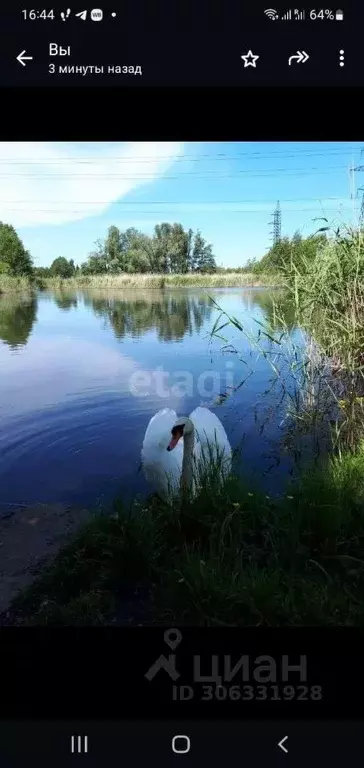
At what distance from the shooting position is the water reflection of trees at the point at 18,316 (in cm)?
100

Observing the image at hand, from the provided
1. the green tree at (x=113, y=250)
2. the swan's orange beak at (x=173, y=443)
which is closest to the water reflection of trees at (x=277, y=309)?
the swan's orange beak at (x=173, y=443)

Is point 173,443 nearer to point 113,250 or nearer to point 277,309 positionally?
point 277,309

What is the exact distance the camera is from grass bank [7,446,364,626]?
3.02ft

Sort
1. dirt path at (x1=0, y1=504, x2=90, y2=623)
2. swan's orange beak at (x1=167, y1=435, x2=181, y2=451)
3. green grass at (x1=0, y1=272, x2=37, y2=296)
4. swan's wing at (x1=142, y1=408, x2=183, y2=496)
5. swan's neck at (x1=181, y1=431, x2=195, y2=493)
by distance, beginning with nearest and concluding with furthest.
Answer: green grass at (x1=0, y1=272, x2=37, y2=296) < dirt path at (x1=0, y1=504, x2=90, y2=623) < swan's neck at (x1=181, y1=431, x2=195, y2=493) < swan's wing at (x1=142, y1=408, x2=183, y2=496) < swan's orange beak at (x1=167, y1=435, x2=181, y2=451)

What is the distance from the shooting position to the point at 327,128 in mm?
709

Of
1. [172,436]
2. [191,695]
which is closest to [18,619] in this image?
[191,695]

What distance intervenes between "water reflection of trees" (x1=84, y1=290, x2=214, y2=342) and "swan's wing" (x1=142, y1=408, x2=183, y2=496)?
52 centimetres

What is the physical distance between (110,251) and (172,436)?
982 millimetres

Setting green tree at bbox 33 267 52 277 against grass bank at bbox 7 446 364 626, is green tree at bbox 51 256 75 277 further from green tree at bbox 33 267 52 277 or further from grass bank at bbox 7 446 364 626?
grass bank at bbox 7 446 364 626

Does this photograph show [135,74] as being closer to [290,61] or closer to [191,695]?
[290,61]

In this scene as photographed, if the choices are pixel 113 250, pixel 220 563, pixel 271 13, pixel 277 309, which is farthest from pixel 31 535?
pixel 271 13

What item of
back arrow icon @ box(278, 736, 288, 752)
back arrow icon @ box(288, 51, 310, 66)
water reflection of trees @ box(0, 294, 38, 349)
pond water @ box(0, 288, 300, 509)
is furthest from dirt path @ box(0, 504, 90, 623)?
back arrow icon @ box(288, 51, 310, 66)

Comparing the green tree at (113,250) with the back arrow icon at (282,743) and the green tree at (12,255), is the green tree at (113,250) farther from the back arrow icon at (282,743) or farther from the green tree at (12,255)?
the back arrow icon at (282,743)

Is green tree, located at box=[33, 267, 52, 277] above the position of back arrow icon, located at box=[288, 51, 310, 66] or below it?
below
